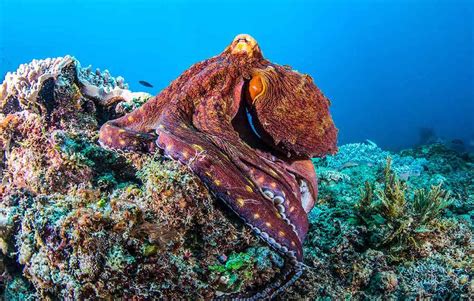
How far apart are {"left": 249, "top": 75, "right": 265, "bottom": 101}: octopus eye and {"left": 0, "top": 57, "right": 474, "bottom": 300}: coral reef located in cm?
136

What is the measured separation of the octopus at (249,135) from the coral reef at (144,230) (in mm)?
185

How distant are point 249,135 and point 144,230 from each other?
6.53 feet

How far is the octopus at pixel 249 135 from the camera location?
9.50 ft

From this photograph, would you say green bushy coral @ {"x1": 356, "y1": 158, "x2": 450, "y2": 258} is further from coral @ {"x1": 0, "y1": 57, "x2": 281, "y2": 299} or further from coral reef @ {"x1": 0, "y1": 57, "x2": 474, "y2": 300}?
coral @ {"x1": 0, "y1": 57, "x2": 281, "y2": 299}

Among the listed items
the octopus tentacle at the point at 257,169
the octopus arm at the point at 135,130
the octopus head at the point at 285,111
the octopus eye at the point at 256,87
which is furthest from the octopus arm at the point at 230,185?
the octopus eye at the point at 256,87

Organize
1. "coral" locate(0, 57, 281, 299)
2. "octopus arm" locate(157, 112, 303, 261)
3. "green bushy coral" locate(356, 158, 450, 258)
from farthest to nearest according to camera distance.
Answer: "green bushy coral" locate(356, 158, 450, 258), "octopus arm" locate(157, 112, 303, 261), "coral" locate(0, 57, 281, 299)

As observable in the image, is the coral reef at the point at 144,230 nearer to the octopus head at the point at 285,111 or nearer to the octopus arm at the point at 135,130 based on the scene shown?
the octopus arm at the point at 135,130

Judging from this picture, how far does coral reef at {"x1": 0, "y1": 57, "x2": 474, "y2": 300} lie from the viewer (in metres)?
2.35

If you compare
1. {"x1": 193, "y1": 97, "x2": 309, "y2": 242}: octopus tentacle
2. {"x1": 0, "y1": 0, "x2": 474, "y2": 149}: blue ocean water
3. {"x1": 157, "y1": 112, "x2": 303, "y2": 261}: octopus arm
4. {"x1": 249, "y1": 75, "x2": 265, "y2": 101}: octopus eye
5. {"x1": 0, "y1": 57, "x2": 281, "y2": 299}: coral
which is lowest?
{"x1": 0, "y1": 57, "x2": 281, "y2": 299}: coral

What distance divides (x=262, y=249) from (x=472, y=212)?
3769 mm

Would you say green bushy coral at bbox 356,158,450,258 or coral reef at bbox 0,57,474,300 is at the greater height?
green bushy coral at bbox 356,158,450,258

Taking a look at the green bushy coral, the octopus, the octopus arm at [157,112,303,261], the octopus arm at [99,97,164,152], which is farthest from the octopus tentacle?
the green bushy coral

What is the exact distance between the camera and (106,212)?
238cm

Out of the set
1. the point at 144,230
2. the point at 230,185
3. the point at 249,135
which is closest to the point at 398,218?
the point at 249,135
